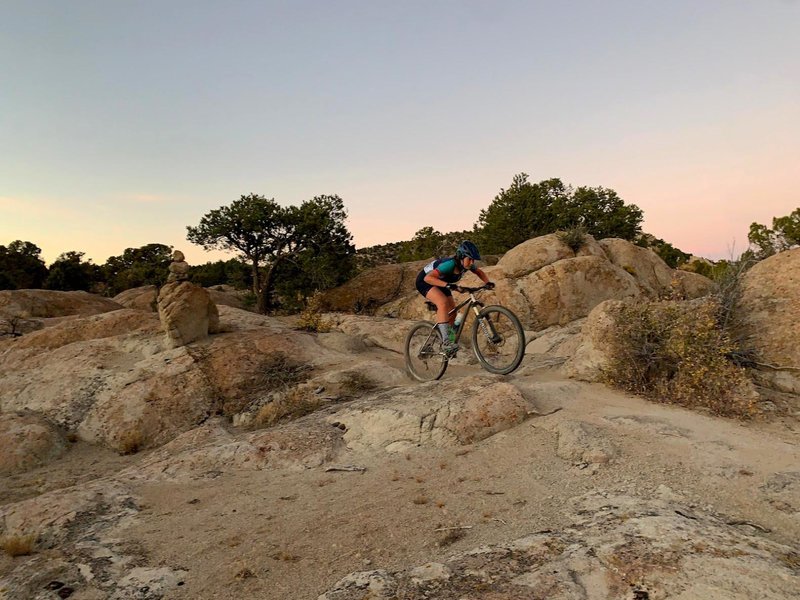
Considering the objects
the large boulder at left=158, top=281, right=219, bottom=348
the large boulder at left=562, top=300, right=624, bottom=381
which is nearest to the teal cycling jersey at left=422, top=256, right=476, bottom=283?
the large boulder at left=562, top=300, right=624, bottom=381

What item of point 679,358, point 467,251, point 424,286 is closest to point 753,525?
point 679,358

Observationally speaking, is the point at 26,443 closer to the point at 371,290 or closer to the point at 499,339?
the point at 499,339

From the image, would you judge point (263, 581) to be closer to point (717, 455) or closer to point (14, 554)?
point (14, 554)

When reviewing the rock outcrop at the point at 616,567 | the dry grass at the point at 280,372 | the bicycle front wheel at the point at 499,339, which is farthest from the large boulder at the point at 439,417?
the dry grass at the point at 280,372

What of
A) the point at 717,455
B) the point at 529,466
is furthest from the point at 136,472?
the point at 717,455

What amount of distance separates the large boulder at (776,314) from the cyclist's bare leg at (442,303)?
6.04 meters

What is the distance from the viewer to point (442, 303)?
36.2ft

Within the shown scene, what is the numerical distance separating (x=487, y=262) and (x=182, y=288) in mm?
A: 20656

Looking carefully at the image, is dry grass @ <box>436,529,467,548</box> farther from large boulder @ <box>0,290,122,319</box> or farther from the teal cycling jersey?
large boulder @ <box>0,290,122,319</box>

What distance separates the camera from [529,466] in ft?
22.1

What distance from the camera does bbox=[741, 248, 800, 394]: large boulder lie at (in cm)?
930

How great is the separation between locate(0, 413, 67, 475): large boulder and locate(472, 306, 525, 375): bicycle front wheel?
10.3 metres

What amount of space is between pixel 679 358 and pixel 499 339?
10.7ft

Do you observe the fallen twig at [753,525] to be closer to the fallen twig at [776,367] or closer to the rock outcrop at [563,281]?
the fallen twig at [776,367]
